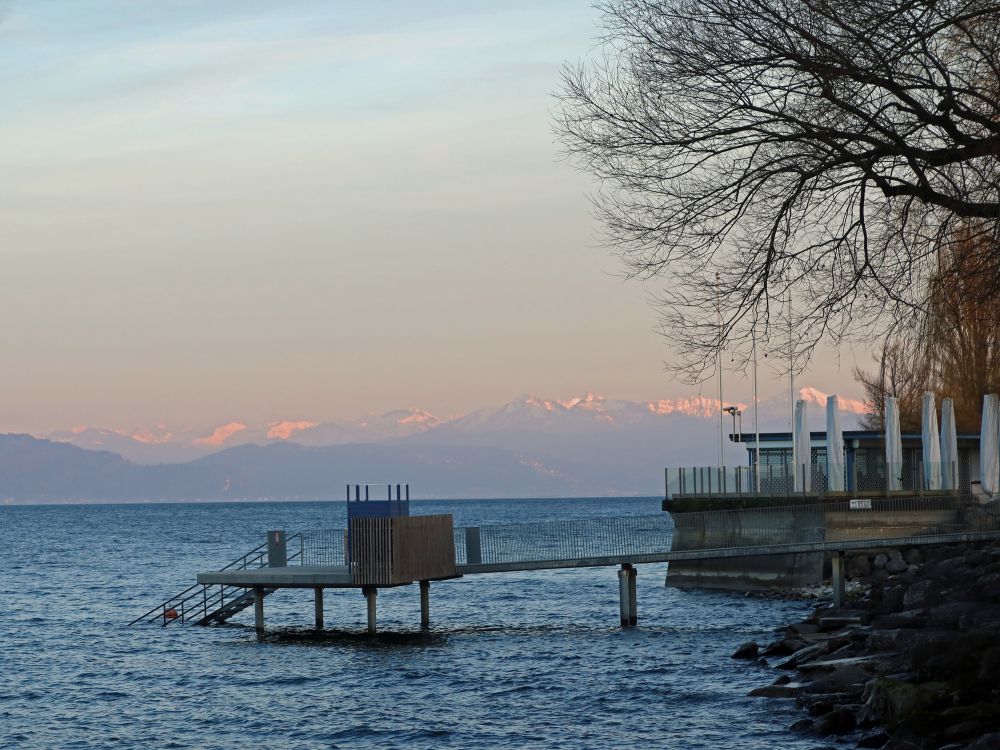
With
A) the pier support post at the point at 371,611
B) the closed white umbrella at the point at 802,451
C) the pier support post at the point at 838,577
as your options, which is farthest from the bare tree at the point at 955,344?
the pier support post at the point at 371,611

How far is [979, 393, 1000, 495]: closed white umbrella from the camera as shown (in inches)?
1794

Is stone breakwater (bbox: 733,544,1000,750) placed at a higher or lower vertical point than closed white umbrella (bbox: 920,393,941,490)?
lower

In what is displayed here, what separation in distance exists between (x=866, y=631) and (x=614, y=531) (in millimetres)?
13915

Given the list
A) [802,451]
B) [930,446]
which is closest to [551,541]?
[802,451]

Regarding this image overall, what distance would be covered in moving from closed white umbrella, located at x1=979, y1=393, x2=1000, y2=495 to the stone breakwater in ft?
28.1

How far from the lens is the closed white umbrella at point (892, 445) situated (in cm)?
5012

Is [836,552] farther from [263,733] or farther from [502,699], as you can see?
[263,733]

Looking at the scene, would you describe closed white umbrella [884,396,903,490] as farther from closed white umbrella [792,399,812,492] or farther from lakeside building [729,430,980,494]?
closed white umbrella [792,399,812,492]

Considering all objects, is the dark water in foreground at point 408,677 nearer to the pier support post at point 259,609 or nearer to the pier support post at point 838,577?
the pier support post at point 259,609

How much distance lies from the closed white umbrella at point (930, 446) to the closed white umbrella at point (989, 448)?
3.00m

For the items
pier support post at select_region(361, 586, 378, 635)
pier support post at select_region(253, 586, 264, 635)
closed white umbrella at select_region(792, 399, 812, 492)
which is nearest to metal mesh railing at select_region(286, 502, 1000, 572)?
pier support post at select_region(361, 586, 378, 635)

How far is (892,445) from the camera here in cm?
5084

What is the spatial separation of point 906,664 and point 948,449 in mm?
30948

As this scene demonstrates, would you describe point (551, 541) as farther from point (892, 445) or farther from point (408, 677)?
point (892, 445)
